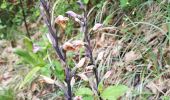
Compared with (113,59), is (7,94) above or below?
below

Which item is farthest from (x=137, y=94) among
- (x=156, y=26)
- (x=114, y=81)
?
(x=156, y=26)

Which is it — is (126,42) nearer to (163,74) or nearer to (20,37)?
(163,74)

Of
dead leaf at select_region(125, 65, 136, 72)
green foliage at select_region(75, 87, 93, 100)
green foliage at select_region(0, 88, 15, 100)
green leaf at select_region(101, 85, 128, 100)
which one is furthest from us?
green foliage at select_region(0, 88, 15, 100)

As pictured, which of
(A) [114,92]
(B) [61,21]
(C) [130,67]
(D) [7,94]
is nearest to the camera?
(B) [61,21]

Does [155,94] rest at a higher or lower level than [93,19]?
lower

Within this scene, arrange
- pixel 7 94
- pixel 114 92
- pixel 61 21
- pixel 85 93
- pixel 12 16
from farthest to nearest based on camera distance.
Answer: pixel 12 16
pixel 7 94
pixel 85 93
pixel 114 92
pixel 61 21

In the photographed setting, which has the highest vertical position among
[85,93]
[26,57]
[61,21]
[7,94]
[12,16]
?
[12,16]

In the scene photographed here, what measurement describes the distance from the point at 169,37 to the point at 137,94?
1.53 ft

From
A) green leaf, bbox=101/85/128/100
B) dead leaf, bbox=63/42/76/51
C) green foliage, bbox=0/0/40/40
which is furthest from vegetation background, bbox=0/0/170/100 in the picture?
green foliage, bbox=0/0/40/40

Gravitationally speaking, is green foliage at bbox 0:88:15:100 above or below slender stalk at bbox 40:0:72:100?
below

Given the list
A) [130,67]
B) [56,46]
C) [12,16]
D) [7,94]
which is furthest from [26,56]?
[12,16]

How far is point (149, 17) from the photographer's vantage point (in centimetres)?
296

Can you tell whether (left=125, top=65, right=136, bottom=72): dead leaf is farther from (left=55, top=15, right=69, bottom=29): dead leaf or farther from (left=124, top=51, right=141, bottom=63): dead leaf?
(left=55, top=15, right=69, bottom=29): dead leaf

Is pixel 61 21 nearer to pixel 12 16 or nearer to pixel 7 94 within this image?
pixel 7 94
